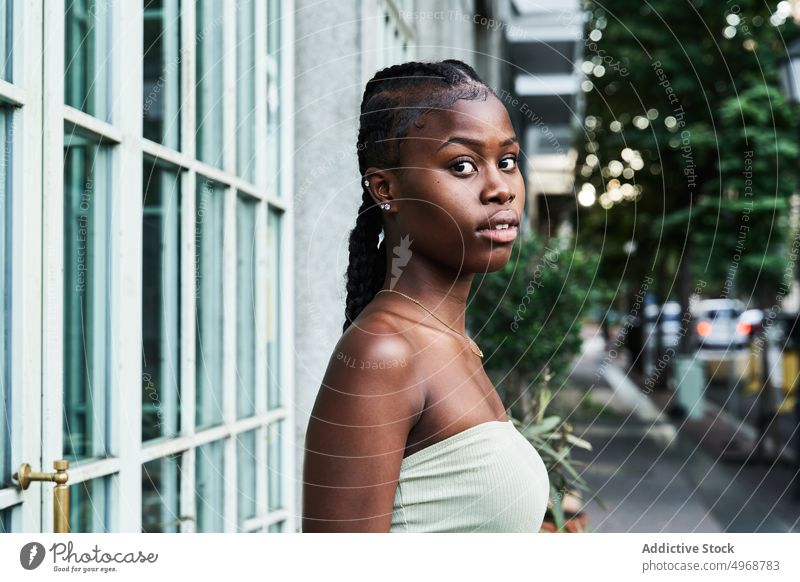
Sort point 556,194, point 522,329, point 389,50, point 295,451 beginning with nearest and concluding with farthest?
point 295,451
point 389,50
point 522,329
point 556,194

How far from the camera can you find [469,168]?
1489 mm

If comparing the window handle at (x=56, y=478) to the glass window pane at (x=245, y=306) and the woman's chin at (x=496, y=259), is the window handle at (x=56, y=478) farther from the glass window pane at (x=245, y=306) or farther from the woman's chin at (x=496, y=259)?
the glass window pane at (x=245, y=306)

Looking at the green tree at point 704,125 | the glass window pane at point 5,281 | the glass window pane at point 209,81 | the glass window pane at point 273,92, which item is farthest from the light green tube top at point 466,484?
the green tree at point 704,125

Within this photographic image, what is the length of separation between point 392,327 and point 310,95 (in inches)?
101

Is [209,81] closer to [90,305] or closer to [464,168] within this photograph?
[90,305]

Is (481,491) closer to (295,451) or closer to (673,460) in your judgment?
(295,451)

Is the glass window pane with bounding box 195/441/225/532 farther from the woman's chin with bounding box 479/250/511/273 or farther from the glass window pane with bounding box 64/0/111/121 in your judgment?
the woman's chin with bounding box 479/250/511/273

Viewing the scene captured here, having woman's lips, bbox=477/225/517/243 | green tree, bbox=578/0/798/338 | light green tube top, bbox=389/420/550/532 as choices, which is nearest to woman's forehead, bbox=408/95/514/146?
woman's lips, bbox=477/225/517/243

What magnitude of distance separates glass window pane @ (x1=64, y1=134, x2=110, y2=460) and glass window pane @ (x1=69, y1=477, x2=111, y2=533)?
7 centimetres

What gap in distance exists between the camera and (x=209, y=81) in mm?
2984

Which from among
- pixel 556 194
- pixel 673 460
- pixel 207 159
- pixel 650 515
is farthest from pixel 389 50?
pixel 556 194

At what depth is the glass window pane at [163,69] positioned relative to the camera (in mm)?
2557
